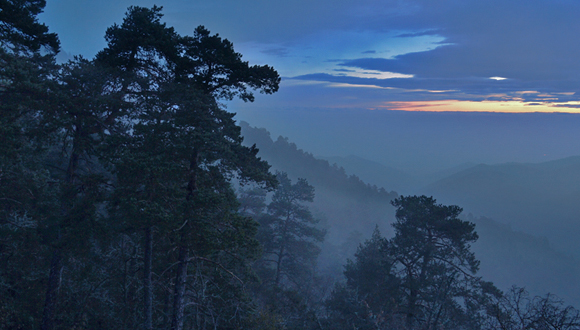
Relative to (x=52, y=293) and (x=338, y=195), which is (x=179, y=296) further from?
(x=338, y=195)

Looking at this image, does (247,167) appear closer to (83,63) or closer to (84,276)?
(83,63)

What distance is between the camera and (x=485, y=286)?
48.0 ft

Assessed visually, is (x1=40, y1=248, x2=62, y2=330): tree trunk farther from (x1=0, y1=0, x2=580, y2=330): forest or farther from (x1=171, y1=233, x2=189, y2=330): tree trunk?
(x1=171, y1=233, x2=189, y2=330): tree trunk

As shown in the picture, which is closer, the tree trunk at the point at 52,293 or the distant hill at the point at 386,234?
the tree trunk at the point at 52,293

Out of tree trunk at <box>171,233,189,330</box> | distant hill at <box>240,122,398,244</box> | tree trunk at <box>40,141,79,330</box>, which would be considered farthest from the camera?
distant hill at <box>240,122,398,244</box>

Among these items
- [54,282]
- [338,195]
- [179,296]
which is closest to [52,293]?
[54,282]

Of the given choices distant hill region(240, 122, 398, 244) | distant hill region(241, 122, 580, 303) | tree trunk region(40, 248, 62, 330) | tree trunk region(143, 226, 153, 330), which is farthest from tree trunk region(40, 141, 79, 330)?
distant hill region(240, 122, 398, 244)

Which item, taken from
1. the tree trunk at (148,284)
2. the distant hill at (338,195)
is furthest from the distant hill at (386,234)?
the tree trunk at (148,284)

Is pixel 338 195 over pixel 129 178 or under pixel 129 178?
under

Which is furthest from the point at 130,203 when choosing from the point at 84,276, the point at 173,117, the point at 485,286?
the point at 485,286

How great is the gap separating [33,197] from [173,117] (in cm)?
668

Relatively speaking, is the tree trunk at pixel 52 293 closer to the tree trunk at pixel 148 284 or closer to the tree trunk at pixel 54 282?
the tree trunk at pixel 54 282

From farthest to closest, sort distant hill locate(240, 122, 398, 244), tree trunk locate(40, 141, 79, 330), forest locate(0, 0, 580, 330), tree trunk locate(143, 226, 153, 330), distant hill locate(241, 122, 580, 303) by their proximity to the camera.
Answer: distant hill locate(240, 122, 398, 244), distant hill locate(241, 122, 580, 303), tree trunk locate(40, 141, 79, 330), tree trunk locate(143, 226, 153, 330), forest locate(0, 0, 580, 330)

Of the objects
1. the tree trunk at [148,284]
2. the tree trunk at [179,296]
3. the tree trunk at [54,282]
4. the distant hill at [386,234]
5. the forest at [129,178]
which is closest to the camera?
the forest at [129,178]
